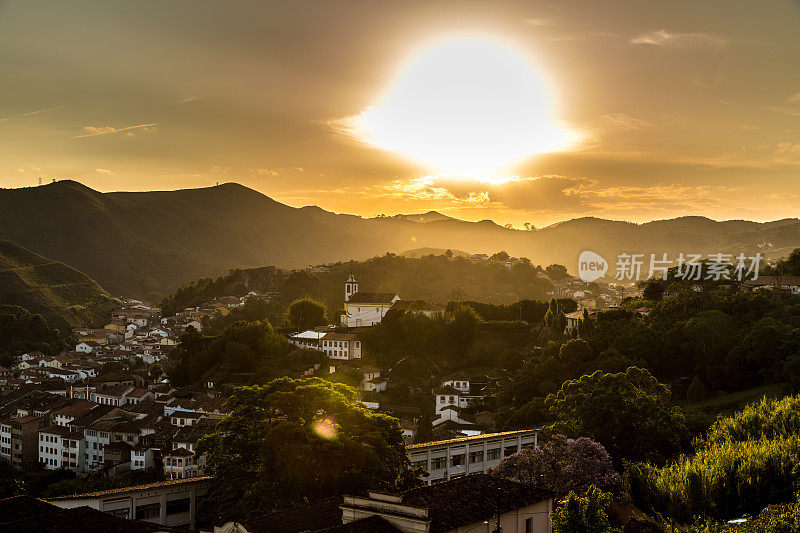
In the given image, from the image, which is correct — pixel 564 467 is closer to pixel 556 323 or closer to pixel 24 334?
pixel 556 323

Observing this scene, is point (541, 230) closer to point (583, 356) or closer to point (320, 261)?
point (320, 261)

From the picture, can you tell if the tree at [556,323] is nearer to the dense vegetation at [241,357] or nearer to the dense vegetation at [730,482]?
the dense vegetation at [241,357]

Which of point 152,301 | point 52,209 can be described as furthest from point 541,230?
point 52,209

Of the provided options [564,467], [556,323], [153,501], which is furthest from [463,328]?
[153,501]

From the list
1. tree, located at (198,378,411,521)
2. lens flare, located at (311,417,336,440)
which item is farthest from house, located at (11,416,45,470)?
lens flare, located at (311,417,336,440)

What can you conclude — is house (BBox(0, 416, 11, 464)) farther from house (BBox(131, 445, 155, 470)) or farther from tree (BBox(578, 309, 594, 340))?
tree (BBox(578, 309, 594, 340))

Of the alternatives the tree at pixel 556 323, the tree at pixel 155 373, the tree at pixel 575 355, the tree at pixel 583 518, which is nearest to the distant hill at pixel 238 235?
the tree at pixel 155 373
